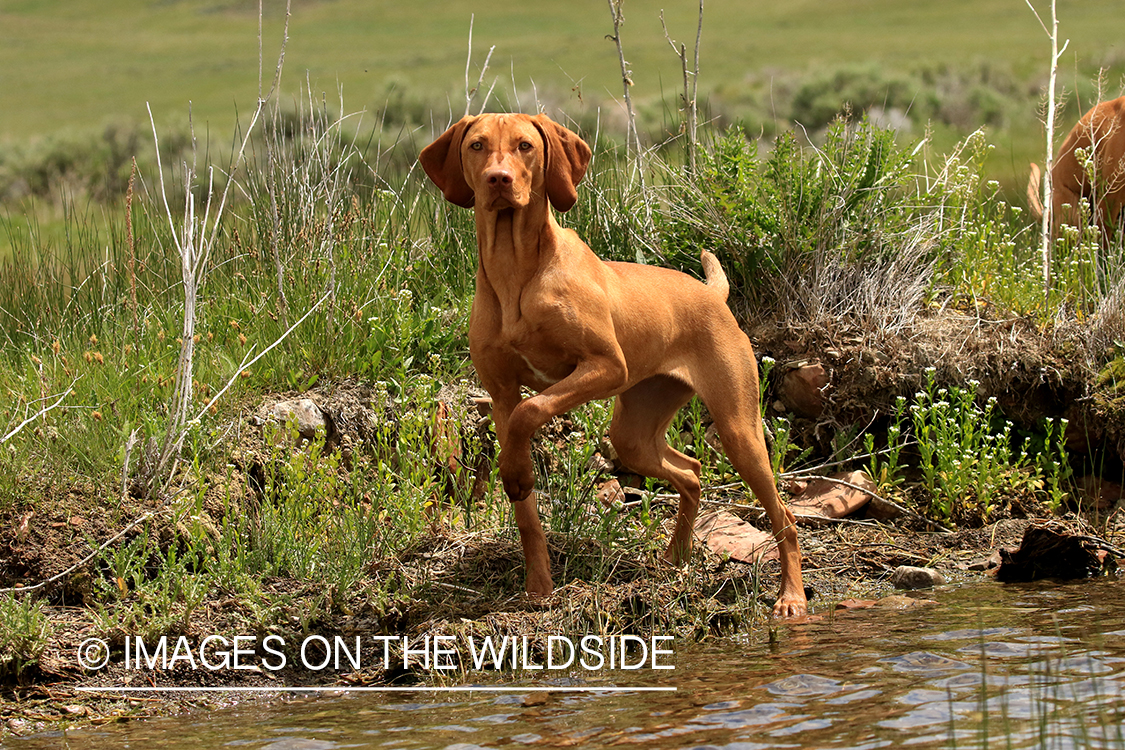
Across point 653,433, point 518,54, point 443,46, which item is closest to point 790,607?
point 653,433

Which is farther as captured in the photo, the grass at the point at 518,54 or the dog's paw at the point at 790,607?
the grass at the point at 518,54

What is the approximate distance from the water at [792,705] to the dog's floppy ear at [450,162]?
6.22 feet

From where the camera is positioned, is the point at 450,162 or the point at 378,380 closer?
the point at 450,162

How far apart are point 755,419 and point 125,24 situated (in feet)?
322

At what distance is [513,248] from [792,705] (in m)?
1.95

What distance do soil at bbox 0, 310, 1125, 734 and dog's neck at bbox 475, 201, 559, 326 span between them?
1208mm

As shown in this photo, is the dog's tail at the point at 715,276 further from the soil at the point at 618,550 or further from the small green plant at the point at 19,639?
the small green plant at the point at 19,639

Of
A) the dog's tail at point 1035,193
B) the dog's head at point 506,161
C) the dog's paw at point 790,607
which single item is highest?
the dog's tail at point 1035,193

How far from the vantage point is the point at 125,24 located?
302 feet

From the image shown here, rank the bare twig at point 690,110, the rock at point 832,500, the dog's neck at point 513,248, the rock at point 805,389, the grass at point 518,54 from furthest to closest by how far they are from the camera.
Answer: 1. the grass at point 518,54
2. the bare twig at point 690,110
3. the rock at point 805,389
4. the rock at point 832,500
5. the dog's neck at point 513,248

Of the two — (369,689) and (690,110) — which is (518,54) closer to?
(690,110)

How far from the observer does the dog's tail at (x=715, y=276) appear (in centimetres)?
523

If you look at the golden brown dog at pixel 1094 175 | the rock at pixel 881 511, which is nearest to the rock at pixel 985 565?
the rock at pixel 881 511

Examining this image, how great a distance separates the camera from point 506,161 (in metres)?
4.18
